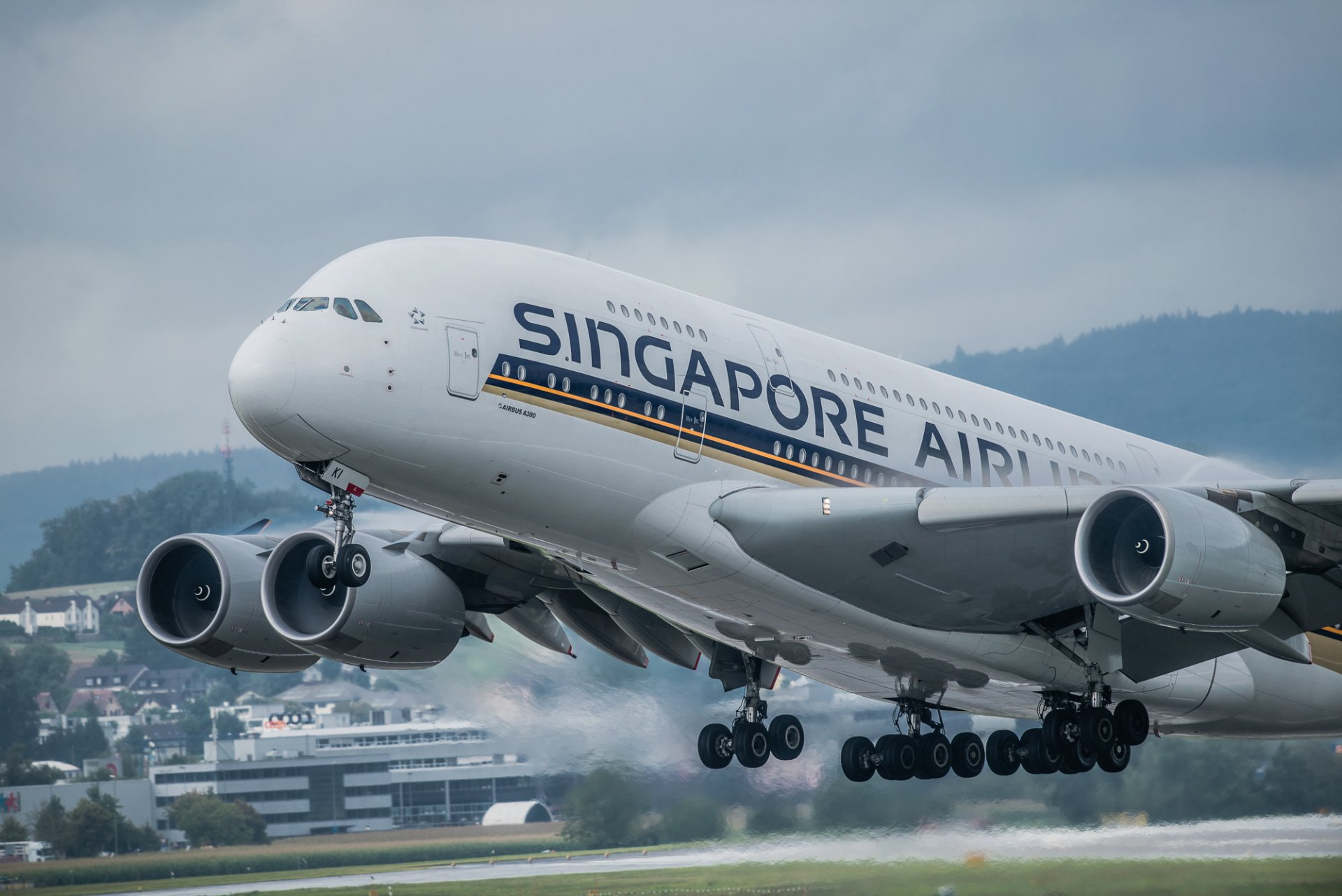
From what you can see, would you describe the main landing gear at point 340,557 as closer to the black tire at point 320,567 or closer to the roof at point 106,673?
the black tire at point 320,567

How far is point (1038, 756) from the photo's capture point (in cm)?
2077

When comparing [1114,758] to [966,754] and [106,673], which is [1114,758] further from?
[106,673]

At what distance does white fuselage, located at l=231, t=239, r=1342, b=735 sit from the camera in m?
15.4

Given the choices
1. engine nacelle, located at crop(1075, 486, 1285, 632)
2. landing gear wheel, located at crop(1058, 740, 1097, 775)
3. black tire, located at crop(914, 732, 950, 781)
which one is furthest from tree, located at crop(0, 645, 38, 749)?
engine nacelle, located at crop(1075, 486, 1285, 632)

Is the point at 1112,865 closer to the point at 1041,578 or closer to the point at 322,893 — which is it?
the point at 1041,578

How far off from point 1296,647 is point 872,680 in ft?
18.0

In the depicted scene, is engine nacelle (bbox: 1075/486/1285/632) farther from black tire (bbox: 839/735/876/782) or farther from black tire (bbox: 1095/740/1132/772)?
black tire (bbox: 839/735/876/782)

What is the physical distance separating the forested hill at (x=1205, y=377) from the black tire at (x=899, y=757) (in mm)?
50479

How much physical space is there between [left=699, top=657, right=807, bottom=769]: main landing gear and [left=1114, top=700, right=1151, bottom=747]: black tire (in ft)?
14.5

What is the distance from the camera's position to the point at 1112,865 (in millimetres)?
25250

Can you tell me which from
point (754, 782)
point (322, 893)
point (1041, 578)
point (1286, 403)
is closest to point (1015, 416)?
point (1041, 578)

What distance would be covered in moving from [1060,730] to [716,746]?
4805 millimetres

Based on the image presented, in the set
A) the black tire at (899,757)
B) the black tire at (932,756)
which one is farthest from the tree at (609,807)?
the black tire at (932,756)

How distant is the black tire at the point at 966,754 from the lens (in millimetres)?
23000
